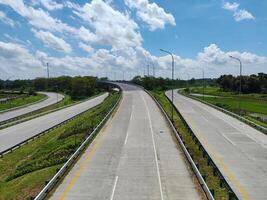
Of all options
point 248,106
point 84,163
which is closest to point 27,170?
point 84,163

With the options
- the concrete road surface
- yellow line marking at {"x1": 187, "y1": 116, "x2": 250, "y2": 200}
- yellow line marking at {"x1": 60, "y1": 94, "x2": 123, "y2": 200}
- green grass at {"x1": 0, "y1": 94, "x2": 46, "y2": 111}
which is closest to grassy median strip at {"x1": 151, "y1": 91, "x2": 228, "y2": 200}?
yellow line marking at {"x1": 187, "y1": 116, "x2": 250, "y2": 200}

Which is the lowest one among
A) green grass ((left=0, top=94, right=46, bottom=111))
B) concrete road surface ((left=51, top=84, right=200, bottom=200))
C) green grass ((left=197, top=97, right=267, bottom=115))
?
green grass ((left=0, top=94, right=46, bottom=111))

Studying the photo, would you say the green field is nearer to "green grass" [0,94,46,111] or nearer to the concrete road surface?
the concrete road surface

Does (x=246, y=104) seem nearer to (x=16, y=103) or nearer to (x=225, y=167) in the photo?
(x=225, y=167)

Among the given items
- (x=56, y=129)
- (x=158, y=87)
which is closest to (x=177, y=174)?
(x=56, y=129)

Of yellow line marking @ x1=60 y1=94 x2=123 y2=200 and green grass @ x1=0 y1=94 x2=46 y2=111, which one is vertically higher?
yellow line marking @ x1=60 y1=94 x2=123 y2=200

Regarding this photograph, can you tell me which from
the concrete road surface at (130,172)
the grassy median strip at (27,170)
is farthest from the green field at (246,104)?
the grassy median strip at (27,170)

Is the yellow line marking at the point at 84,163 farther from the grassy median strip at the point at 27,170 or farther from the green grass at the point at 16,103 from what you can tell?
the green grass at the point at 16,103
